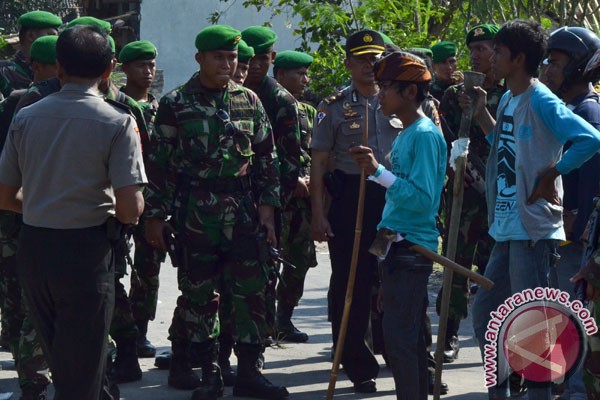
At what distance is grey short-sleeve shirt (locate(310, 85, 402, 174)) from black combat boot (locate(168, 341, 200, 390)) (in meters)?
1.51

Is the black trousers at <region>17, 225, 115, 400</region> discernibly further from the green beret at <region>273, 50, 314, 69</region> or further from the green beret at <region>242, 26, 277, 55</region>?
the green beret at <region>273, 50, 314, 69</region>

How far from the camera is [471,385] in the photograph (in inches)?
289

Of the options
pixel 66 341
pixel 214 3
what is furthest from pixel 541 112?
pixel 214 3

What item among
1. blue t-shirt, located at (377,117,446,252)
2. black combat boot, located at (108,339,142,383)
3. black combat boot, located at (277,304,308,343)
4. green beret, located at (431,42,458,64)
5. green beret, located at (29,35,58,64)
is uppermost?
green beret, located at (29,35,58,64)

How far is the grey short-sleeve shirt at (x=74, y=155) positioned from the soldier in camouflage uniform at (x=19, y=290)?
4.53ft

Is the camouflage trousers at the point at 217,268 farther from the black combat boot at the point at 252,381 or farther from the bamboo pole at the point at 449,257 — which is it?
the bamboo pole at the point at 449,257

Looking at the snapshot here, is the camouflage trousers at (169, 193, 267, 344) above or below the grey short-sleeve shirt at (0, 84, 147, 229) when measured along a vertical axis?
below

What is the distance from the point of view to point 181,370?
7.27 metres

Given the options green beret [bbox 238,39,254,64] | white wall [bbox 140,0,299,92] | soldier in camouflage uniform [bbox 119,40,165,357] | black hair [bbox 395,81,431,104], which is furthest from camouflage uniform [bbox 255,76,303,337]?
white wall [bbox 140,0,299,92]

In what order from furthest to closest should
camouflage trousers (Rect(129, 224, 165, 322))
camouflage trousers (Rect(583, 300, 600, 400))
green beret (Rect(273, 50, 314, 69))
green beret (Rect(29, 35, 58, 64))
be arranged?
green beret (Rect(273, 50, 314, 69)), camouflage trousers (Rect(129, 224, 165, 322)), green beret (Rect(29, 35, 58, 64)), camouflage trousers (Rect(583, 300, 600, 400))

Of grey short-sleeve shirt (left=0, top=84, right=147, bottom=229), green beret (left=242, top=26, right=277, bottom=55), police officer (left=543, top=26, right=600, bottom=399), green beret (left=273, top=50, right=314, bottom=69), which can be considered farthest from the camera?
green beret (left=273, top=50, right=314, bottom=69)

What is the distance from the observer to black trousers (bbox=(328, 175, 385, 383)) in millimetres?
7156

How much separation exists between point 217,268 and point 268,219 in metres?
0.44

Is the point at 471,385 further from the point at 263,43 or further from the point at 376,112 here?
the point at 263,43
